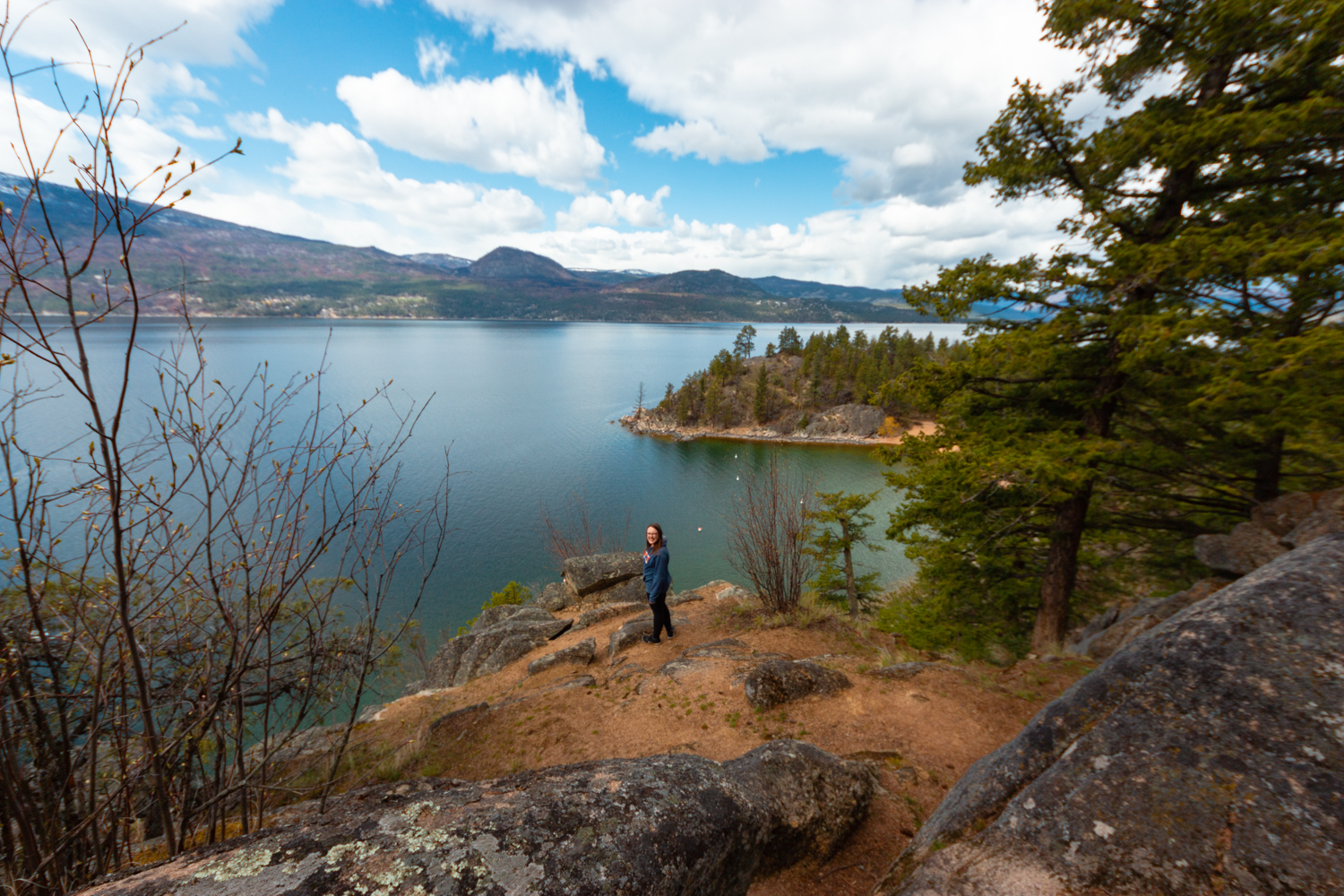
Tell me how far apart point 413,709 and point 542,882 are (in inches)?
360

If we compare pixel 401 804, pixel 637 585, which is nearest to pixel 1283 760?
pixel 401 804

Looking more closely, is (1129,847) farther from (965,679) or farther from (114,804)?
(965,679)

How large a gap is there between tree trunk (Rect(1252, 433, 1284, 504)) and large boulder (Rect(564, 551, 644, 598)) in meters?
13.6

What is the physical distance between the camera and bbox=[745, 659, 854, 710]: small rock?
637 centimetres

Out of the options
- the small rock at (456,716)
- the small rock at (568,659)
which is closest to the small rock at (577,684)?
the small rock at (456,716)

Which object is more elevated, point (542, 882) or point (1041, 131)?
point (1041, 131)

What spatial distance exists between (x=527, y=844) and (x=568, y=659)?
8310 mm

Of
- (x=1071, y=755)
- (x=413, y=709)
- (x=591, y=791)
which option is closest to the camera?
(x=591, y=791)

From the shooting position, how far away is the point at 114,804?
2568 millimetres

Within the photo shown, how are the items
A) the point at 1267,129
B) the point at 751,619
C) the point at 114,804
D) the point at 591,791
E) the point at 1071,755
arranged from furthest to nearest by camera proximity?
the point at 751,619 < the point at 1267,129 < the point at 114,804 < the point at 1071,755 < the point at 591,791

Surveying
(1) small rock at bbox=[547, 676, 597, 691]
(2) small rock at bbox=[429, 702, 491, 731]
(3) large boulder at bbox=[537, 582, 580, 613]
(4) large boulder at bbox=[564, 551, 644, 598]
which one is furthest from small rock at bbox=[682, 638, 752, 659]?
(3) large boulder at bbox=[537, 582, 580, 613]

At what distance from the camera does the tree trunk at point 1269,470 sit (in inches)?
272

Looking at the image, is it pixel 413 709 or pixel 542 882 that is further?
pixel 413 709

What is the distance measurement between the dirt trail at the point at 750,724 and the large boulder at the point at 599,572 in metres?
7.49
